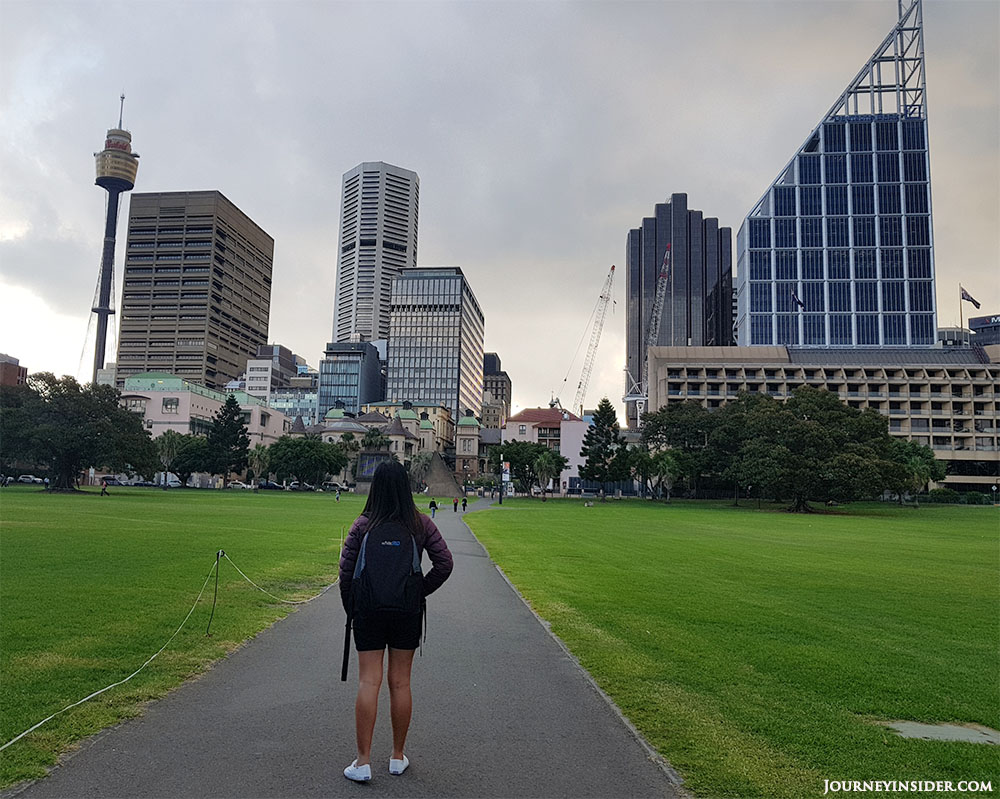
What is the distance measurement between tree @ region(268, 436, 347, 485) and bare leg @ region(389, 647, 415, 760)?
98842 millimetres

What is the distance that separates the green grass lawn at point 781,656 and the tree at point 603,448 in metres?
70.9

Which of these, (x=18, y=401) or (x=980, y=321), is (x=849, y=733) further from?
(x=980, y=321)

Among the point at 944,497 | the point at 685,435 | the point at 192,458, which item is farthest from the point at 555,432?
the point at 944,497

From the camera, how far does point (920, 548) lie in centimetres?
3144

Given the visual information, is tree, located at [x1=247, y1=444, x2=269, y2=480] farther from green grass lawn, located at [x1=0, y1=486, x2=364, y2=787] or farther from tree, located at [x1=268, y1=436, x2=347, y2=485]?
green grass lawn, located at [x1=0, y1=486, x2=364, y2=787]

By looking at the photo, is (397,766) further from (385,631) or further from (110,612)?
(110,612)

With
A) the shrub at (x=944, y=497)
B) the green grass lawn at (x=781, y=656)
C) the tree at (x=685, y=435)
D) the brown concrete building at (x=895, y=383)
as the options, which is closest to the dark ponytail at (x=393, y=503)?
the green grass lawn at (x=781, y=656)

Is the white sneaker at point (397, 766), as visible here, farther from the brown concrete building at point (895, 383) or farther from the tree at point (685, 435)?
the brown concrete building at point (895, 383)

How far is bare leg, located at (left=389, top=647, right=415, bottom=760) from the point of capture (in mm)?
5414

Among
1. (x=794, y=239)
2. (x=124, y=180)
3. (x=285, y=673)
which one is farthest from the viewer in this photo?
(x=124, y=180)

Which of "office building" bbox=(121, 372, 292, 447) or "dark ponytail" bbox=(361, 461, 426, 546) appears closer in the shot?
"dark ponytail" bbox=(361, 461, 426, 546)

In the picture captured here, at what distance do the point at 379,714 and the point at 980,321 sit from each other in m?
225

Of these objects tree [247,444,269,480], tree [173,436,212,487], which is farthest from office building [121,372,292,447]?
tree [173,436,212,487]

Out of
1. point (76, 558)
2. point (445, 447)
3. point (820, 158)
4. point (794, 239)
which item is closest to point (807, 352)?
point (794, 239)
